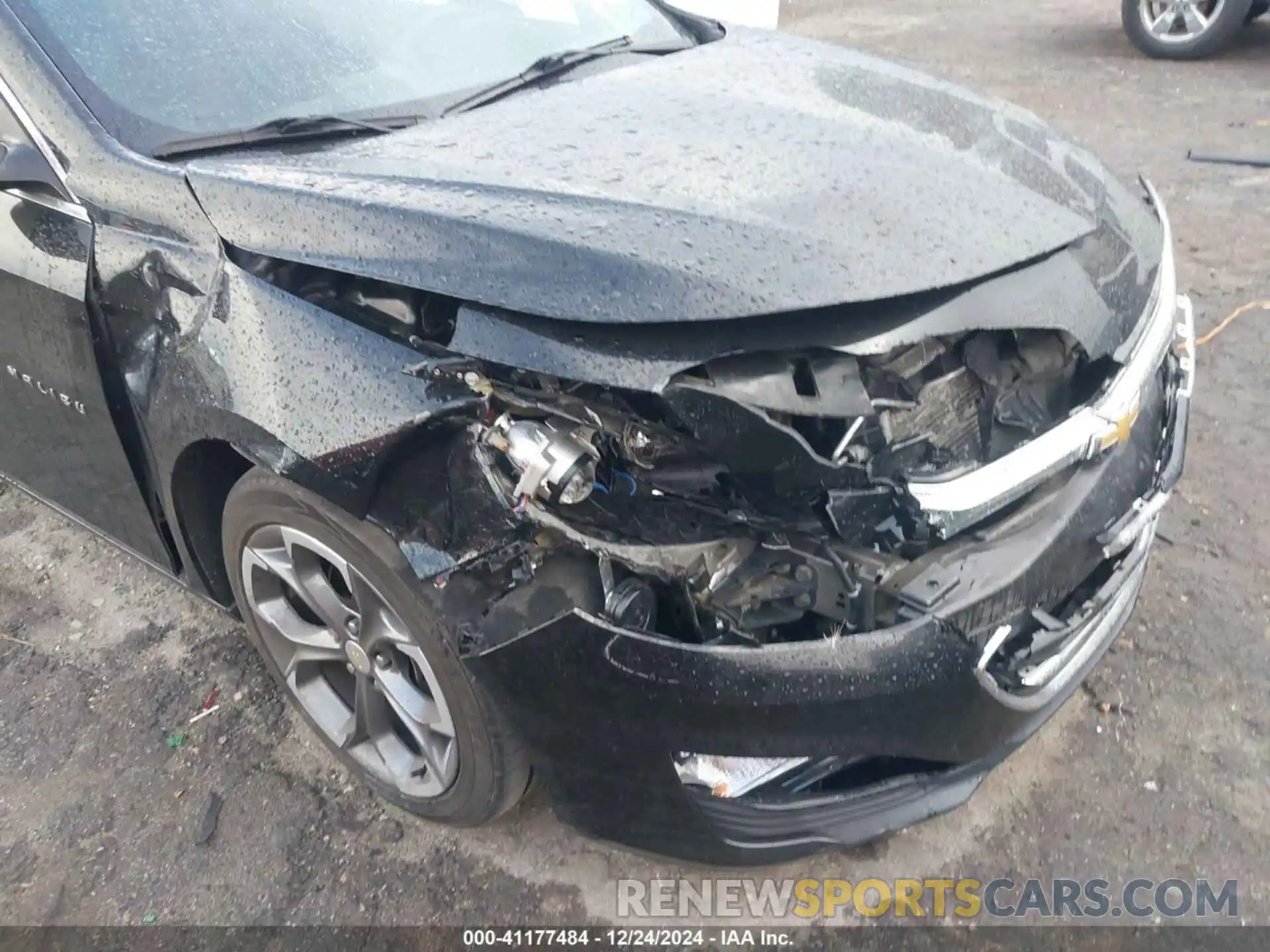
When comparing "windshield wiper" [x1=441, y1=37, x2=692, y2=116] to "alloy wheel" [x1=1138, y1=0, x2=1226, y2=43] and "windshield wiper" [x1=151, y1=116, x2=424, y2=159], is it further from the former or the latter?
"alloy wheel" [x1=1138, y1=0, x2=1226, y2=43]

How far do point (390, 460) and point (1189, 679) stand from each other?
2.07 m

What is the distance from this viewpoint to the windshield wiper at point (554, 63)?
2.31 m

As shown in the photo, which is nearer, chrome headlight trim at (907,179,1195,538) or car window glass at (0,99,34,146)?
chrome headlight trim at (907,179,1195,538)

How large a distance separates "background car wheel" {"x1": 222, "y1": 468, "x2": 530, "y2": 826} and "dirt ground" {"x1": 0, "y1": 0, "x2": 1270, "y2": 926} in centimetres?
19

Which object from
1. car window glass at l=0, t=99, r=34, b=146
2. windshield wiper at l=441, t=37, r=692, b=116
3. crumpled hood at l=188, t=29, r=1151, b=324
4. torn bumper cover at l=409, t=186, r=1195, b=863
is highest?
car window glass at l=0, t=99, r=34, b=146

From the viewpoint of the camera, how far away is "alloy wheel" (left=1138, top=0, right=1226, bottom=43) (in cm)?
717

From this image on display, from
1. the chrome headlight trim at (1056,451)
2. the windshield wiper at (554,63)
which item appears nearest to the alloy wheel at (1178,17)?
the windshield wiper at (554,63)

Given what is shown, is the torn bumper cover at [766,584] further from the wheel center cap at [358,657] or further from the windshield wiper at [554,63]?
the windshield wiper at [554,63]

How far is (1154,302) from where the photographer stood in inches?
82.0

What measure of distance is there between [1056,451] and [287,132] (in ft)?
5.66

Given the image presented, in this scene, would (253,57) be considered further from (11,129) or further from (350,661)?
(350,661)

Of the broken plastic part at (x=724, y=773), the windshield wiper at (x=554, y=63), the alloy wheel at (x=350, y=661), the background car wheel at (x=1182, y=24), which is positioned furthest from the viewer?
the background car wheel at (x=1182, y=24)

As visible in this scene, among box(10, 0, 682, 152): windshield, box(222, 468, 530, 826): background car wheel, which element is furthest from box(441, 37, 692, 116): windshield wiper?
box(222, 468, 530, 826): background car wheel

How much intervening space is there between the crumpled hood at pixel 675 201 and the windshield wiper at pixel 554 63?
0.28ft
